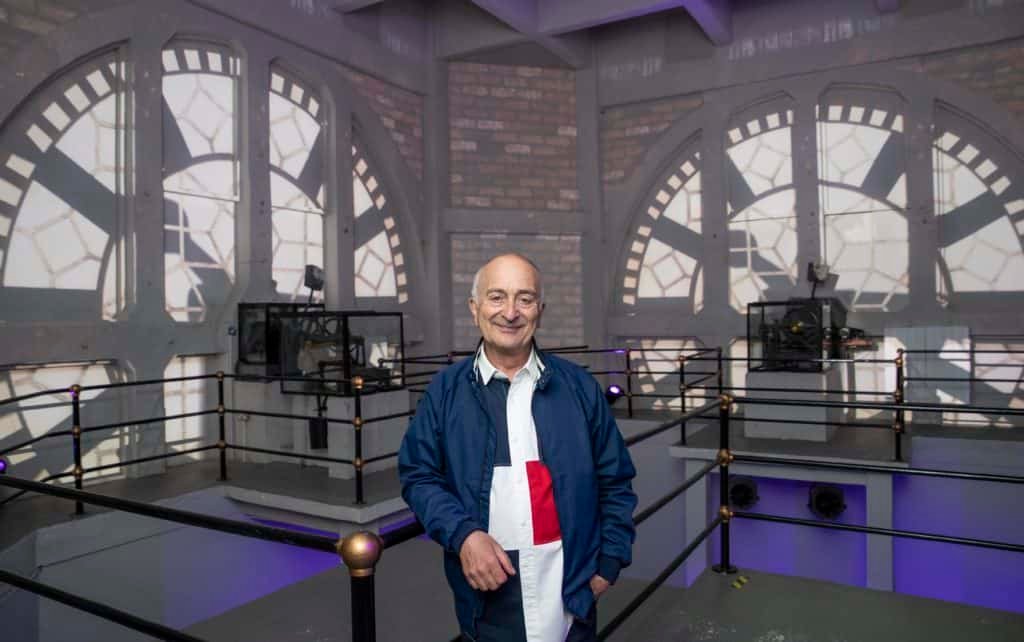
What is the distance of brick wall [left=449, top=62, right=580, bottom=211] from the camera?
982 centimetres

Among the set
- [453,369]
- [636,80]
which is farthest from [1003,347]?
[453,369]

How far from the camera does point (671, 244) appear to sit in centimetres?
1003

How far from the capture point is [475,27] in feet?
31.0

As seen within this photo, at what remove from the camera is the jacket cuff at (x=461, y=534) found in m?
1.54

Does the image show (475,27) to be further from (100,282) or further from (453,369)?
(453,369)

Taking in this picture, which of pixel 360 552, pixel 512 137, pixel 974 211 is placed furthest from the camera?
pixel 512 137

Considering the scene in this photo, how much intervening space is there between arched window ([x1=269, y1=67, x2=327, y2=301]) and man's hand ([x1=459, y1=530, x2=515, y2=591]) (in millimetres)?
6697

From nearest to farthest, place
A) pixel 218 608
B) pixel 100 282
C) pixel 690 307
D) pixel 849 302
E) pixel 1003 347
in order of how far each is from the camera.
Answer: pixel 218 608
pixel 100 282
pixel 1003 347
pixel 849 302
pixel 690 307

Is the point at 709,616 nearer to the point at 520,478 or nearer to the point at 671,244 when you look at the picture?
the point at 520,478

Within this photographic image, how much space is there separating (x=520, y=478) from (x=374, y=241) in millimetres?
7781

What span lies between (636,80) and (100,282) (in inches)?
275

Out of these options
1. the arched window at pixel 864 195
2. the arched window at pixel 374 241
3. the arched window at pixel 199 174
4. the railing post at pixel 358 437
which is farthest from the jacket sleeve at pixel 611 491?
the arched window at pixel 864 195

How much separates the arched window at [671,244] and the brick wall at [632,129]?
45 cm

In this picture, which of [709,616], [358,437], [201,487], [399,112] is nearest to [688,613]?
[709,616]
